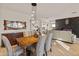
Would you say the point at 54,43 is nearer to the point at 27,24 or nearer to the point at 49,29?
the point at 49,29

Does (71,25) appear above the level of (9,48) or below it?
above

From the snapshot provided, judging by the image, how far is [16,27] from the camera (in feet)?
4.16

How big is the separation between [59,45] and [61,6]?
17.9 inches

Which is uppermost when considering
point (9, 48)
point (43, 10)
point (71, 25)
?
point (43, 10)

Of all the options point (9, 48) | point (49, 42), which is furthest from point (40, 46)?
point (9, 48)

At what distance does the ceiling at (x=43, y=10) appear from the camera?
1.23 metres

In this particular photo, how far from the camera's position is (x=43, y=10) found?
1.32m

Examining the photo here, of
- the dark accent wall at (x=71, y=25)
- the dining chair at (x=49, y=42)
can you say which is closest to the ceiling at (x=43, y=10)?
the dark accent wall at (x=71, y=25)

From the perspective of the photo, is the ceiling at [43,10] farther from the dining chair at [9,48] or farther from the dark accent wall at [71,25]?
the dining chair at [9,48]

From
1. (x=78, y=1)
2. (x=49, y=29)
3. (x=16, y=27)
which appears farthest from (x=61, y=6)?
(x=16, y=27)

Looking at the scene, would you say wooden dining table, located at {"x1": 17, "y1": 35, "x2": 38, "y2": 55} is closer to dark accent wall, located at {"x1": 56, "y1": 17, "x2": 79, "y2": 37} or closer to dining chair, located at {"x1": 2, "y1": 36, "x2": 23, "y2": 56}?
dining chair, located at {"x1": 2, "y1": 36, "x2": 23, "y2": 56}

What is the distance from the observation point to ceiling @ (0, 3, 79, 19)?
1227 mm

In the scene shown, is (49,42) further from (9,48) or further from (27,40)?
(9,48)

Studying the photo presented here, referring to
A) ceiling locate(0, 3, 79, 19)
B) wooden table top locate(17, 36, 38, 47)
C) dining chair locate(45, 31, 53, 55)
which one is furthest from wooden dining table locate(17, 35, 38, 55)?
ceiling locate(0, 3, 79, 19)
